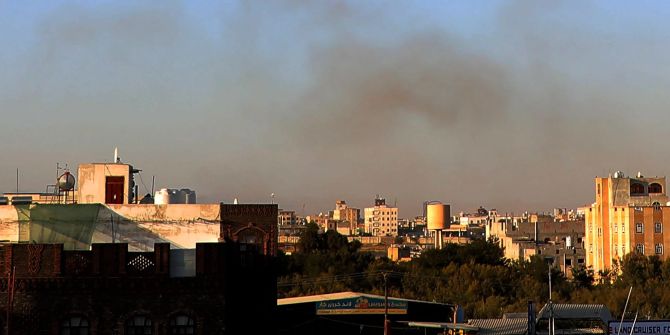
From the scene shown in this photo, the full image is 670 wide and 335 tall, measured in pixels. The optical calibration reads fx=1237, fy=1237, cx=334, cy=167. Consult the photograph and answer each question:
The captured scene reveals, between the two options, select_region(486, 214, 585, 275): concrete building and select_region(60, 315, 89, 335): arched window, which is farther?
select_region(486, 214, 585, 275): concrete building

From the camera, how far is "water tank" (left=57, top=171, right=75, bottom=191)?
4669cm

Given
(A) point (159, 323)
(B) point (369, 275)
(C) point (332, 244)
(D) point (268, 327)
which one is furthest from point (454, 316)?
(C) point (332, 244)

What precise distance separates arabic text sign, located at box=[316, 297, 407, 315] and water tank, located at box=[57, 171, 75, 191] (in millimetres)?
17180

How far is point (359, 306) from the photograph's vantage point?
6109 cm

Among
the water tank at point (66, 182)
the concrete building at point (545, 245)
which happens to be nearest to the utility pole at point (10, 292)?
the water tank at point (66, 182)

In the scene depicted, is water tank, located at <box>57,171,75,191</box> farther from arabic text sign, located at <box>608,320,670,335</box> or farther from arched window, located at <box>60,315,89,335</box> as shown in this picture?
arabic text sign, located at <box>608,320,670,335</box>

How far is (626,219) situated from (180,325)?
10801 cm

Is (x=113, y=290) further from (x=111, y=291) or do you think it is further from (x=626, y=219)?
(x=626, y=219)

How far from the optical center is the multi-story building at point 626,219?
135125mm

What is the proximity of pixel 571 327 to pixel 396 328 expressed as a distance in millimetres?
→ 9096

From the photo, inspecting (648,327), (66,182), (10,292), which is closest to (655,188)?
(648,327)

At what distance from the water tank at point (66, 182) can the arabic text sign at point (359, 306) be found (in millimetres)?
17180

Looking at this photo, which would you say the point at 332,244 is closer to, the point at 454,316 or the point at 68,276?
the point at 454,316

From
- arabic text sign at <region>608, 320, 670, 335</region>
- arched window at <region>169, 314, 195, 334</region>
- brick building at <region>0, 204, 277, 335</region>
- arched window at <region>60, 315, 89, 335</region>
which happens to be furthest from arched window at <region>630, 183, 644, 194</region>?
arched window at <region>60, 315, 89, 335</region>
